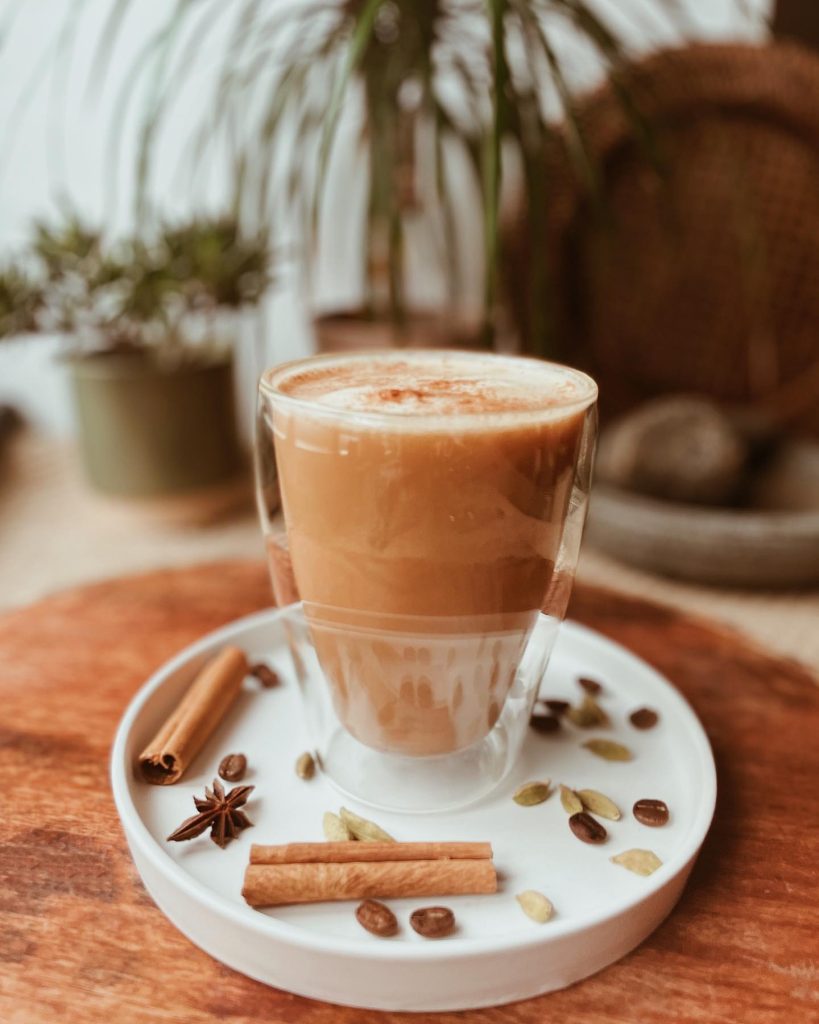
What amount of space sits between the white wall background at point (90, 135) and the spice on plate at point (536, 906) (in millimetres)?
1273

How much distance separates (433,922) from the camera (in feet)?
1.51

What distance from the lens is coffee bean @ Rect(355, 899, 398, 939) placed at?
457 millimetres

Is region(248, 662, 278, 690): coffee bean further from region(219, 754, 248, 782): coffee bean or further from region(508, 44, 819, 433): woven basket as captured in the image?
region(508, 44, 819, 433): woven basket

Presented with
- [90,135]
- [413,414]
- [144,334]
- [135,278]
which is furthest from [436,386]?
[90,135]

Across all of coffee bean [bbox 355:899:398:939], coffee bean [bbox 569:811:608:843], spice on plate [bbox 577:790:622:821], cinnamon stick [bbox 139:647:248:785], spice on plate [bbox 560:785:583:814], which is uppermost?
cinnamon stick [bbox 139:647:248:785]

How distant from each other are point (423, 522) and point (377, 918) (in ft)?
0.71

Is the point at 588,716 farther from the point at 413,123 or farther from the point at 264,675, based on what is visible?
the point at 413,123

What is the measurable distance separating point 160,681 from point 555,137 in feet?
3.36

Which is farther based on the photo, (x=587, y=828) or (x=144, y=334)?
(x=144, y=334)

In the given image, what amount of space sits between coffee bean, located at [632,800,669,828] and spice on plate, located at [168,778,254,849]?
0.24 m

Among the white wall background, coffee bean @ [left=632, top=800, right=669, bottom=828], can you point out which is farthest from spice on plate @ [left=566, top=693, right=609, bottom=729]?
the white wall background

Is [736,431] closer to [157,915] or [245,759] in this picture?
[245,759]

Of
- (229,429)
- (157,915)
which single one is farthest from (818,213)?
(157,915)

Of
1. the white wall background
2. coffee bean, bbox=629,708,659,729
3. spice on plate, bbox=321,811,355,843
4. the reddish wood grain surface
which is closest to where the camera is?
the reddish wood grain surface
